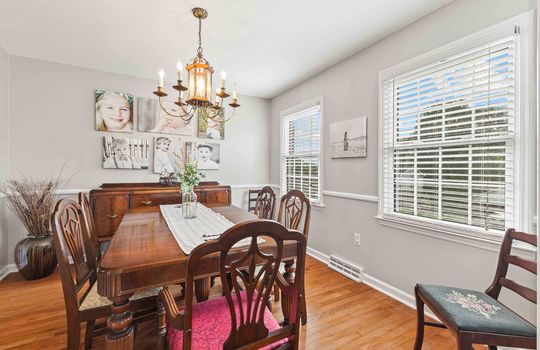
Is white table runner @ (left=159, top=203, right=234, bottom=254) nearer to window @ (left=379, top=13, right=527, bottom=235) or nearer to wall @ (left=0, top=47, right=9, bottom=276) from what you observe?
window @ (left=379, top=13, right=527, bottom=235)

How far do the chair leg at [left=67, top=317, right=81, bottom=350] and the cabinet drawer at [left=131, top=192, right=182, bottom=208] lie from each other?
1.77 metres

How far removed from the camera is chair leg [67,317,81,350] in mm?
1214

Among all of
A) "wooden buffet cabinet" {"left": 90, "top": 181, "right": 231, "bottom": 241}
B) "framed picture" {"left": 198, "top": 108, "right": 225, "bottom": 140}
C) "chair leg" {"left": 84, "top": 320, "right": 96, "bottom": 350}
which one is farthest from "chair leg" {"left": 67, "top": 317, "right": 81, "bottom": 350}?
"framed picture" {"left": 198, "top": 108, "right": 225, "bottom": 140}

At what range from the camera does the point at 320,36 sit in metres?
2.38

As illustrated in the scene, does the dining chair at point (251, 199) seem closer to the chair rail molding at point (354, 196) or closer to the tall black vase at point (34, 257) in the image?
the chair rail molding at point (354, 196)

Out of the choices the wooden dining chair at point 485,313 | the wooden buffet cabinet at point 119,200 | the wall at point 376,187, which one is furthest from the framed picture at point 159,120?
the wooden dining chair at point 485,313

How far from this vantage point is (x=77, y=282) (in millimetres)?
1412

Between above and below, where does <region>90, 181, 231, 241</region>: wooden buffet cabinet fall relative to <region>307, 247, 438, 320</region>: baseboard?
above

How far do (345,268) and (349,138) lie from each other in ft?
4.98

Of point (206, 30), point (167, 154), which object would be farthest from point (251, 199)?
point (206, 30)

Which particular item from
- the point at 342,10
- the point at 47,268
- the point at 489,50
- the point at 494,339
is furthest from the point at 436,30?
the point at 47,268

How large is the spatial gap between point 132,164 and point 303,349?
310 centimetres

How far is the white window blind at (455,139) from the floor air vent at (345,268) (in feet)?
2.56

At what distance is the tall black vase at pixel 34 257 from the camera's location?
258cm
